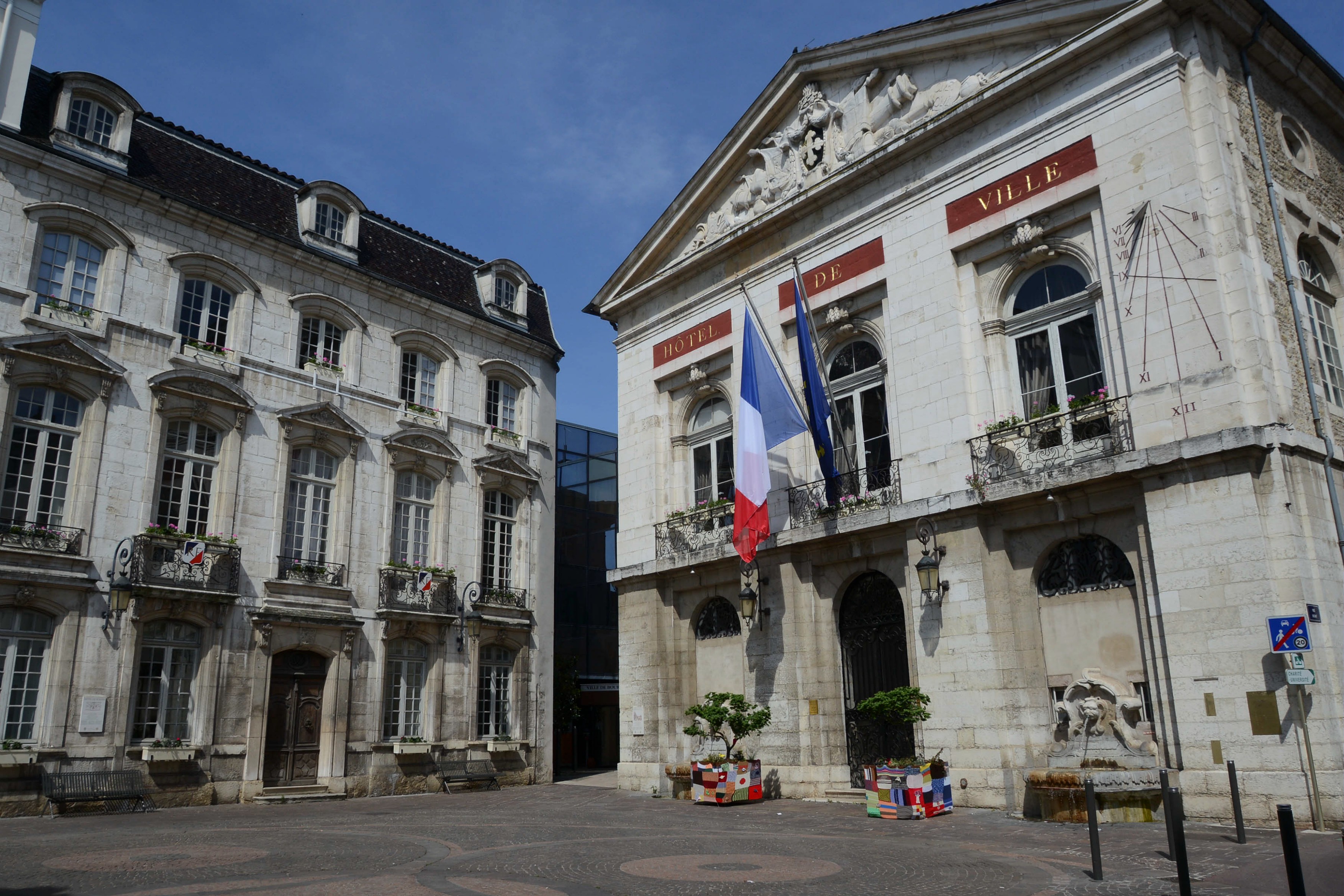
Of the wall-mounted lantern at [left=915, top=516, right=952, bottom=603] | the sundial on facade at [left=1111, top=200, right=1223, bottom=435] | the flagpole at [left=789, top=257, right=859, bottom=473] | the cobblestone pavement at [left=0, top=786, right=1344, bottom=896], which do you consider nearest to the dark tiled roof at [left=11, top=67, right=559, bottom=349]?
the flagpole at [left=789, top=257, right=859, bottom=473]

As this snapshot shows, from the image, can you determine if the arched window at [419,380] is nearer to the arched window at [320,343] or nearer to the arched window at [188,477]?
the arched window at [320,343]

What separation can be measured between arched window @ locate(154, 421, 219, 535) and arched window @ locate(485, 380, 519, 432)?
286 inches

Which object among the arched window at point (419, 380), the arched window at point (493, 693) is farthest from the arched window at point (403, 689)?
the arched window at point (419, 380)

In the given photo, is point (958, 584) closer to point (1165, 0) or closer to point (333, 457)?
point (1165, 0)

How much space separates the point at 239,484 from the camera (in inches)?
783

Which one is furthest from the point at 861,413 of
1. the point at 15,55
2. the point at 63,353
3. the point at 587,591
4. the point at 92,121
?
the point at 587,591

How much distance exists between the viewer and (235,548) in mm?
19438

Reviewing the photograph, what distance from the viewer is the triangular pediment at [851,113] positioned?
15641 mm

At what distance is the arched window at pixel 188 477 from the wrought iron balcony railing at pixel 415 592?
399 cm

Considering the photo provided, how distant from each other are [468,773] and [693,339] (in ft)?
36.2

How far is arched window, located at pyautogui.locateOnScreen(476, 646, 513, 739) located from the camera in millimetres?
23547

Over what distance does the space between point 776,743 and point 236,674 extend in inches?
412

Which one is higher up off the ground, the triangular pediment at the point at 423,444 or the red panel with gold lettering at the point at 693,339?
the red panel with gold lettering at the point at 693,339

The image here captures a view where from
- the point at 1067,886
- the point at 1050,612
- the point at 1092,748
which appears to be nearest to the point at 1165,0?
the point at 1050,612
